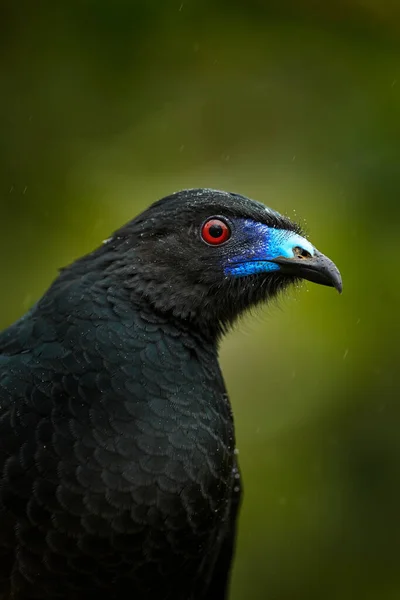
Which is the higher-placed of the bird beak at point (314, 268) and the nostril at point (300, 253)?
the nostril at point (300, 253)

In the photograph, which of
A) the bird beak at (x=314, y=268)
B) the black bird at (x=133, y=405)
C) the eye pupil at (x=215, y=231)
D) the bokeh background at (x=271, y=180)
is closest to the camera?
the black bird at (x=133, y=405)

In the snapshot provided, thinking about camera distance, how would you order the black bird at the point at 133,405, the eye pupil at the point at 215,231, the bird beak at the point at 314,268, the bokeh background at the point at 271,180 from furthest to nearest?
the bokeh background at the point at 271,180
the eye pupil at the point at 215,231
the bird beak at the point at 314,268
the black bird at the point at 133,405

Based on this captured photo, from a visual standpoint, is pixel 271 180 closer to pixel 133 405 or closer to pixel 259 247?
pixel 259 247

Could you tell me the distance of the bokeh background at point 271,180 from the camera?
7.17m

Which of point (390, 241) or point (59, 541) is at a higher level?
point (390, 241)

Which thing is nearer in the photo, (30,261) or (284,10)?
(30,261)

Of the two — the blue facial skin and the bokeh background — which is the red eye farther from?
the bokeh background

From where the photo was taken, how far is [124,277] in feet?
11.3

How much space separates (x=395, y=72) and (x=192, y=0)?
6.09 feet

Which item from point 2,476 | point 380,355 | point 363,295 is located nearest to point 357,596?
point 380,355

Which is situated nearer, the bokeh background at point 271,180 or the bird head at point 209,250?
the bird head at point 209,250

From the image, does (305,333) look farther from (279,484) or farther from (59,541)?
(59,541)

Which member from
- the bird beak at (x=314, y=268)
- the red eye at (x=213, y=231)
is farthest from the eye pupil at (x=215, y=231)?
the bird beak at (x=314, y=268)

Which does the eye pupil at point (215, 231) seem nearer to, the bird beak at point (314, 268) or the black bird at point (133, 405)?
the black bird at point (133, 405)
